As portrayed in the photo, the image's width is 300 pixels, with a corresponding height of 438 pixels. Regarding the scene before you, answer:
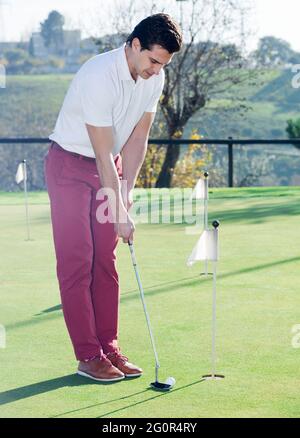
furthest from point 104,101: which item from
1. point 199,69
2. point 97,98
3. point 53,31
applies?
point 53,31

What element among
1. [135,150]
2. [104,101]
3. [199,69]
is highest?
[199,69]

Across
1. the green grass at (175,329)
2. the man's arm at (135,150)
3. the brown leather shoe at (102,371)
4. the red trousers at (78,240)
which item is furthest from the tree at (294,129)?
the brown leather shoe at (102,371)

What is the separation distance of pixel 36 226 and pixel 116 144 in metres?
6.15

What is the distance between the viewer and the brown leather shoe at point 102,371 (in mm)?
5277

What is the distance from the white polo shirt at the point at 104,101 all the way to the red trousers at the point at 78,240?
0.10 m

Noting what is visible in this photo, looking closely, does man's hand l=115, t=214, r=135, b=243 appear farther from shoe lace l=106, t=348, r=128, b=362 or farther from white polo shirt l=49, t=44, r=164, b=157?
shoe lace l=106, t=348, r=128, b=362

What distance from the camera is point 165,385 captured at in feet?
16.3

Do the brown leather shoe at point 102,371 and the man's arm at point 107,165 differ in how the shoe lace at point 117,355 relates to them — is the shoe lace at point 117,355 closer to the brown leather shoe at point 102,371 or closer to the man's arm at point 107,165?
the brown leather shoe at point 102,371

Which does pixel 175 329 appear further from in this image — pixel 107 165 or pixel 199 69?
pixel 199 69

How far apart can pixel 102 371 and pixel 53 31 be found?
64.9 m

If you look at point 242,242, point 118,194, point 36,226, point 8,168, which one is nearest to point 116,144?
point 118,194

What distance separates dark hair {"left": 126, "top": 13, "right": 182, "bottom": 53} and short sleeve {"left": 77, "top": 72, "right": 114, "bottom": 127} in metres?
0.28

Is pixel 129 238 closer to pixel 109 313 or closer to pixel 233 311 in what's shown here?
pixel 109 313
